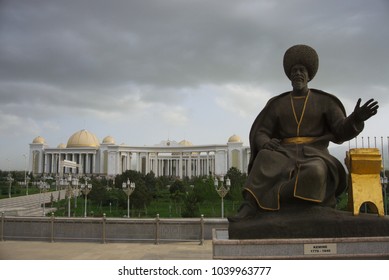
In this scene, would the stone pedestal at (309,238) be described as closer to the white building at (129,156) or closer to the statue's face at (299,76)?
the statue's face at (299,76)

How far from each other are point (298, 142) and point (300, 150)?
0.23 metres

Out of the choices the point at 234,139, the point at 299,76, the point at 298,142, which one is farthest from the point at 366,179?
the point at 234,139

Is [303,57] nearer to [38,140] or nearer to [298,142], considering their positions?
[298,142]

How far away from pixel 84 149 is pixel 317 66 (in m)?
80.4

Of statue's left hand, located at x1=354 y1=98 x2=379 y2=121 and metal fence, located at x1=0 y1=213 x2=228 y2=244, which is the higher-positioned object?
statue's left hand, located at x1=354 y1=98 x2=379 y2=121

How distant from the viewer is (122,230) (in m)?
12.5

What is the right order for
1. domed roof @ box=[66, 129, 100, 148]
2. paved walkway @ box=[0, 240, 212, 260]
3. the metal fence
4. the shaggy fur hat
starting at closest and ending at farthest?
the shaggy fur hat → paved walkway @ box=[0, 240, 212, 260] → the metal fence → domed roof @ box=[66, 129, 100, 148]

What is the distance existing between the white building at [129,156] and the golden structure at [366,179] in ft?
227

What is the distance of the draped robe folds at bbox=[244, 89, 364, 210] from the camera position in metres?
6.17

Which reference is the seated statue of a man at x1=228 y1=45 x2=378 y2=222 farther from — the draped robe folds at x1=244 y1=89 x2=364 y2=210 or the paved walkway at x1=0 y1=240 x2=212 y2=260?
the paved walkway at x1=0 y1=240 x2=212 y2=260

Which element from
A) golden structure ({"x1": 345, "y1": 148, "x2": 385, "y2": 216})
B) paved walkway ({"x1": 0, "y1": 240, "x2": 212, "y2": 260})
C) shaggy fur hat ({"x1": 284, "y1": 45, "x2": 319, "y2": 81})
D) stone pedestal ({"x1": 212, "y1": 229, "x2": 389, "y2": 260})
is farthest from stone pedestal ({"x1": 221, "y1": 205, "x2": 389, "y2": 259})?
paved walkway ({"x1": 0, "y1": 240, "x2": 212, "y2": 260})

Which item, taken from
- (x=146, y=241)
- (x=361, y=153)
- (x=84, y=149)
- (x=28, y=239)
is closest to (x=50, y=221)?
(x=28, y=239)

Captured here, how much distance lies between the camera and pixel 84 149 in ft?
274

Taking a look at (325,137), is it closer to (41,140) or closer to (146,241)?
(146,241)
